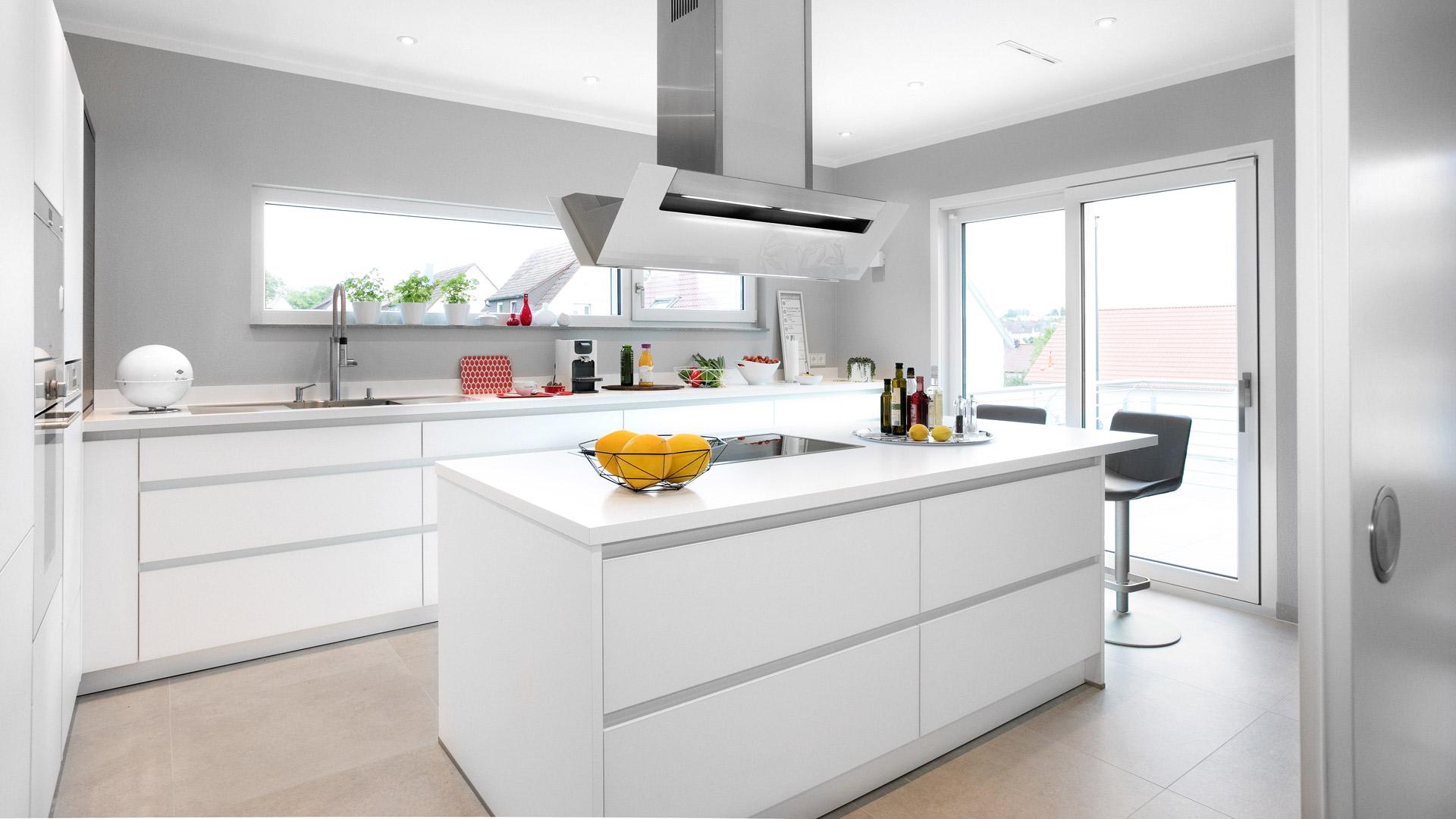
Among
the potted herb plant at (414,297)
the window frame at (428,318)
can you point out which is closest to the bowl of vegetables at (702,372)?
the window frame at (428,318)

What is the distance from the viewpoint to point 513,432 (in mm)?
3621

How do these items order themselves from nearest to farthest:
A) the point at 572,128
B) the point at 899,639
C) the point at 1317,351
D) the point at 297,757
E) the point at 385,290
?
the point at 1317,351
the point at 899,639
the point at 297,757
the point at 385,290
the point at 572,128

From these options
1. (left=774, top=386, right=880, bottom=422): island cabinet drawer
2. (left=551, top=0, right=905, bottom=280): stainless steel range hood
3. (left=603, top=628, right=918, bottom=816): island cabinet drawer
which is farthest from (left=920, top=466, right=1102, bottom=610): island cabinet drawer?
(left=774, top=386, right=880, bottom=422): island cabinet drawer

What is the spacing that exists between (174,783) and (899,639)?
2.03 metres

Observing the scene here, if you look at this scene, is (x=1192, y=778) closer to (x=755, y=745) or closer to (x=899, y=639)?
(x=899, y=639)

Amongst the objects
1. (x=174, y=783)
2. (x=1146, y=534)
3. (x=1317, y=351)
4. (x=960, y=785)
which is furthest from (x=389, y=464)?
(x=1146, y=534)

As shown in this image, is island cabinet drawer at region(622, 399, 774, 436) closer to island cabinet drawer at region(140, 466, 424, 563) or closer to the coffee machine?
the coffee machine

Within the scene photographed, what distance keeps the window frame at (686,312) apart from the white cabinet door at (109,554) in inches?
102

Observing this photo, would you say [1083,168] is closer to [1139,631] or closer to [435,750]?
[1139,631]

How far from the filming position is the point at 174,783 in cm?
223

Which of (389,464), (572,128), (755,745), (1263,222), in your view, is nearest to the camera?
(755,745)

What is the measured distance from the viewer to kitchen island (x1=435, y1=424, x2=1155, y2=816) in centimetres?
163

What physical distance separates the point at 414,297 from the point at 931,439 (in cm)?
268

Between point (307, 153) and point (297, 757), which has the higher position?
point (307, 153)
